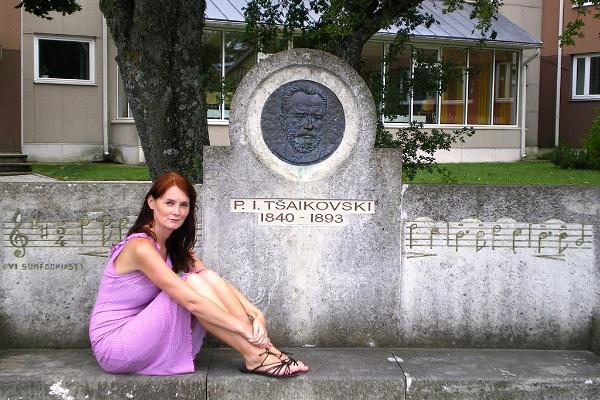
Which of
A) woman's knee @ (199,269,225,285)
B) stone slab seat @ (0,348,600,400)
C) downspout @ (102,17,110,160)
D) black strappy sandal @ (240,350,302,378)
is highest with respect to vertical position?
downspout @ (102,17,110,160)

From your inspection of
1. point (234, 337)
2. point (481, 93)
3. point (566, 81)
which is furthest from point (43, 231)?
point (566, 81)

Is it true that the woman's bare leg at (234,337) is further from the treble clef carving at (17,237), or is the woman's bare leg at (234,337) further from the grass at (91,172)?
the grass at (91,172)

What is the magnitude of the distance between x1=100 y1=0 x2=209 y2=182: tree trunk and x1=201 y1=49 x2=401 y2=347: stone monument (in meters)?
2.01

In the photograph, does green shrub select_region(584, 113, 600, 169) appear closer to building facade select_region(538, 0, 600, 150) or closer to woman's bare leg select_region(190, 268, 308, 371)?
building facade select_region(538, 0, 600, 150)

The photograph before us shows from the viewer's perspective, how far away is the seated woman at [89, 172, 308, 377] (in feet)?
14.3

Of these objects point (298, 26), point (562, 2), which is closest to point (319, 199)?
point (298, 26)

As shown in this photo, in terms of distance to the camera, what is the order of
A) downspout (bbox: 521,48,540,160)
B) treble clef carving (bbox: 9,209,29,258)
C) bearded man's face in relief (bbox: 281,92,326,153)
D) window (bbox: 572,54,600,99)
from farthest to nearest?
window (bbox: 572,54,600,99) < downspout (bbox: 521,48,540,160) < bearded man's face in relief (bbox: 281,92,326,153) < treble clef carving (bbox: 9,209,29,258)

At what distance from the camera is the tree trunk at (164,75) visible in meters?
7.22

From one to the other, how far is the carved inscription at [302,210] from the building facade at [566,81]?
63.1 feet

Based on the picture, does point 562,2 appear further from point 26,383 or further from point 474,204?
point 26,383

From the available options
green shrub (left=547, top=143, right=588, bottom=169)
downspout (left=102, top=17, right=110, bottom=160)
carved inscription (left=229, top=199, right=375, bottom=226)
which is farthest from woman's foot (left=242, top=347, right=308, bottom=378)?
green shrub (left=547, top=143, right=588, bottom=169)

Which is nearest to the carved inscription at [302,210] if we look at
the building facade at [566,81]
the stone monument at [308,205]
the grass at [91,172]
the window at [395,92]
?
the stone monument at [308,205]

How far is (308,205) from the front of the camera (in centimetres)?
533

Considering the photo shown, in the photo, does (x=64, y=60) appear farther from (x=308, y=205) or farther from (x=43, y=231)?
(x=308, y=205)
